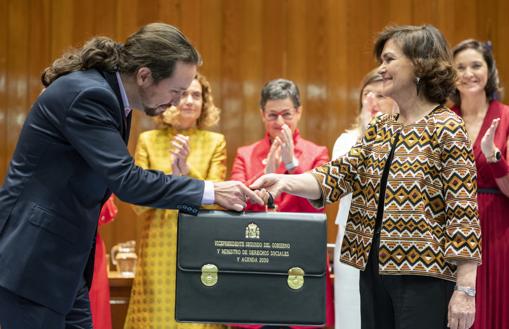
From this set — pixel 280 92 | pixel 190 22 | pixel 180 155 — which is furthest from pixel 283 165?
pixel 190 22

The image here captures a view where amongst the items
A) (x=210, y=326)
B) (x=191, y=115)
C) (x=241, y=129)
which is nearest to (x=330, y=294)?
(x=210, y=326)

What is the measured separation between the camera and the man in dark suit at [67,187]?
2180mm

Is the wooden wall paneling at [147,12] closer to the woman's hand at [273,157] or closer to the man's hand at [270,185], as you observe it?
the woman's hand at [273,157]

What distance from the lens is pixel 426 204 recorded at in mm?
2338

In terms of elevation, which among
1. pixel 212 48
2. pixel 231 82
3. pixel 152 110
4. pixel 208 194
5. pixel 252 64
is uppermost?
pixel 212 48

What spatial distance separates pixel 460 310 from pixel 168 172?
2.12 m

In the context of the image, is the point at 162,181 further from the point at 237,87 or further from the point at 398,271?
the point at 237,87

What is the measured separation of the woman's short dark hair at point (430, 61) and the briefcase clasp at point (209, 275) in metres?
0.88

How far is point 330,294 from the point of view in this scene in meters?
3.96

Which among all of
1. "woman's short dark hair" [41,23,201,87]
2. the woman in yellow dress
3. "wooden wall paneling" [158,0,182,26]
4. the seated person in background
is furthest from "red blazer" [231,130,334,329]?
"woman's short dark hair" [41,23,201,87]

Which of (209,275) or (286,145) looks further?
(286,145)

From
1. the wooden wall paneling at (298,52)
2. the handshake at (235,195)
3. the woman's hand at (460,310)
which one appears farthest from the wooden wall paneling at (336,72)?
the woman's hand at (460,310)

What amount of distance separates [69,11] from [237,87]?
122 cm

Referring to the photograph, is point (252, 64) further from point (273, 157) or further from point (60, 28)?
point (273, 157)
